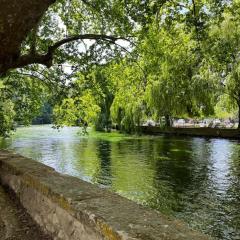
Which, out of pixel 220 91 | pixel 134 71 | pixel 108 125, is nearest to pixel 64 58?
pixel 134 71

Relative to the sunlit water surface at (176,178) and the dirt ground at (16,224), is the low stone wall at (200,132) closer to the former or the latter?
the sunlit water surface at (176,178)

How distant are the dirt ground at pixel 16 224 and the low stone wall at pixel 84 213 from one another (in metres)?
0.08

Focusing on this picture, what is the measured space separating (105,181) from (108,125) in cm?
3121

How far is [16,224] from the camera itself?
4.36m

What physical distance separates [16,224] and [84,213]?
4.84ft

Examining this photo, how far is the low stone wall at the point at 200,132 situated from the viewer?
31.9 metres

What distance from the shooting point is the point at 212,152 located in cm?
2233

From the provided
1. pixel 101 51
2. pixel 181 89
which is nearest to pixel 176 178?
pixel 101 51

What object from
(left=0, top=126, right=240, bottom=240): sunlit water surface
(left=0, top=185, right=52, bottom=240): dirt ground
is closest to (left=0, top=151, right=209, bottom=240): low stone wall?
(left=0, top=185, right=52, bottom=240): dirt ground

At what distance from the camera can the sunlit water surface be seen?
32.9 feet

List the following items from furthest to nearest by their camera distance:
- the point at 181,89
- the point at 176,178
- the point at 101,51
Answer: the point at 181,89 → the point at 176,178 → the point at 101,51

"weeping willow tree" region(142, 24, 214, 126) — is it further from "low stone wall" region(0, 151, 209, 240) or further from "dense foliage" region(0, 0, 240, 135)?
"low stone wall" region(0, 151, 209, 240)

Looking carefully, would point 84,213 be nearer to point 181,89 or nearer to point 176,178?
point 176,178

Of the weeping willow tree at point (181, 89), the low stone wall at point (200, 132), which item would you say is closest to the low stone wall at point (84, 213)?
the weeping willow tree at point (181, 89)
